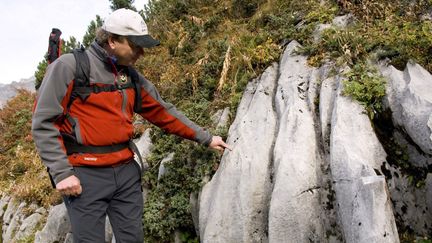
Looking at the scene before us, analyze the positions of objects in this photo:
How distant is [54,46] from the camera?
4668 mm

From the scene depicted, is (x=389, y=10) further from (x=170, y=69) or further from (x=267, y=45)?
(x=170, y=69)

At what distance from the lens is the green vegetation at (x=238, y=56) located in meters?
5.82

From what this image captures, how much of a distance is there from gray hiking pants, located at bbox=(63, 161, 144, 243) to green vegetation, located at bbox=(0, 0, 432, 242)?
1.85 meters

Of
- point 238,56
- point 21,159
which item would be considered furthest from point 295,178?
point 21,159

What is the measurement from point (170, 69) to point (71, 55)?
5.89m

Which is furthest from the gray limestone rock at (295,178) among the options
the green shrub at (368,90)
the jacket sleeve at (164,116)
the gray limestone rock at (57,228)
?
the gray limestone rock at (57,228)

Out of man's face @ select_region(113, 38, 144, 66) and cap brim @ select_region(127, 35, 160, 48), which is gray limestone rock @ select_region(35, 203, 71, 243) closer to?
man's face @ select_region(113, 38, 144, 66)

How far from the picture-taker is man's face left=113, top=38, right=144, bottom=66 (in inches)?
171

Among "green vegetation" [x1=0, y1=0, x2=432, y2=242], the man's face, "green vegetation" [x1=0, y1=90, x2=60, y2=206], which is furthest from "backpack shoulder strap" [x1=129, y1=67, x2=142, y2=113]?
"green vegetation" [x1=0, y1=90, x2=60, y2=206]

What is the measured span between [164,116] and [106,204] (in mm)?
1453

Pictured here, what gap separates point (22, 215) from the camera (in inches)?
473

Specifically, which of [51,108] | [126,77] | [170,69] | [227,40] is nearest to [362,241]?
[126,77]

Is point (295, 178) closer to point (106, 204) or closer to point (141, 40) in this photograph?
point (106, 204)

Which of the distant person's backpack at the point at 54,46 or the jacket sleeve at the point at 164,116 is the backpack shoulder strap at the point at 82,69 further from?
the jacket sleeve at the point at 164,116
